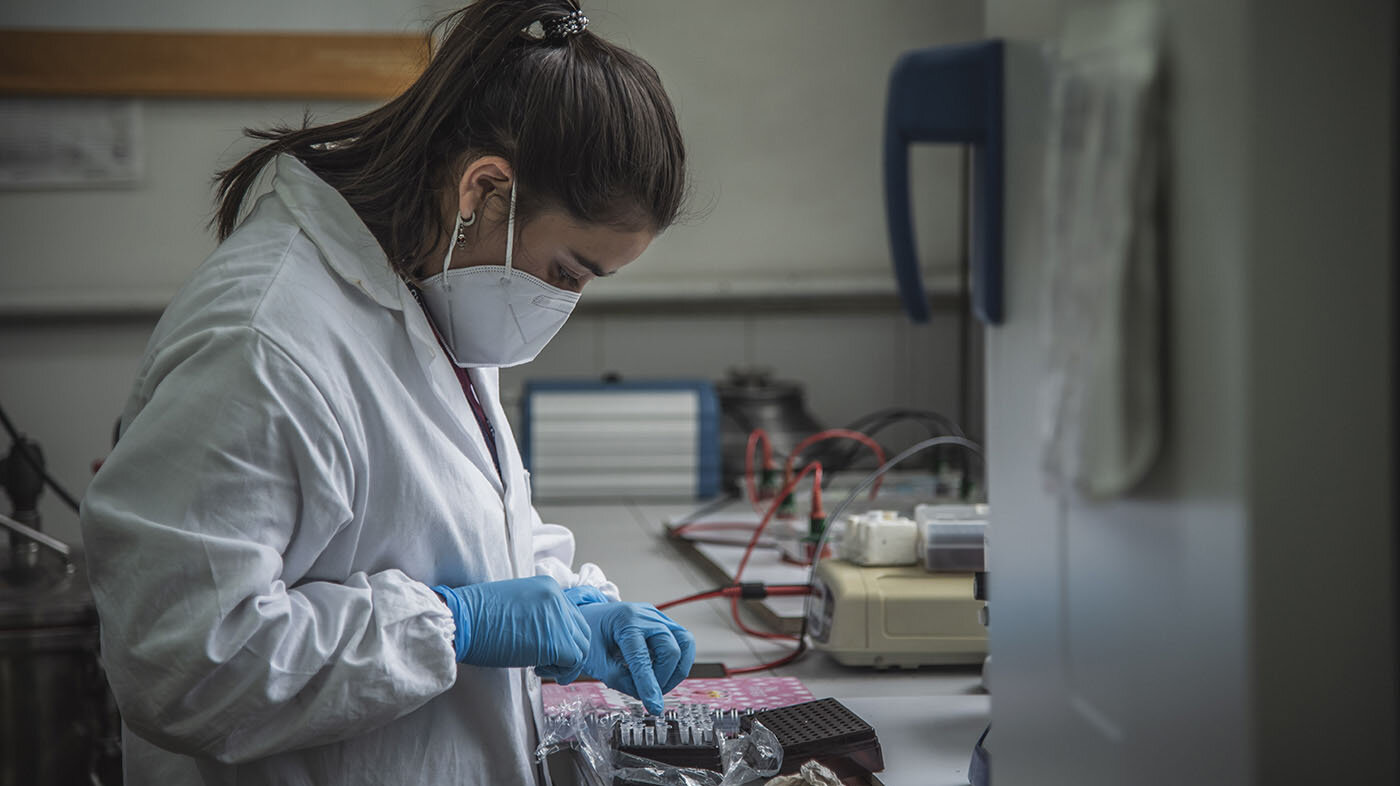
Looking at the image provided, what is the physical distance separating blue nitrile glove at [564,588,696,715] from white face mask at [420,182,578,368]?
0.28 meters

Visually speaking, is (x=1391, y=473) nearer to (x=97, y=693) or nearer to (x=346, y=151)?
(x=346, y=151)

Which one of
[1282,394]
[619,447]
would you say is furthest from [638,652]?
[619,447]

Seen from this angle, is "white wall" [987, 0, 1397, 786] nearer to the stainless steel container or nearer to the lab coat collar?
the lab coat collar

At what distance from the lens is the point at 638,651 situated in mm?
1078

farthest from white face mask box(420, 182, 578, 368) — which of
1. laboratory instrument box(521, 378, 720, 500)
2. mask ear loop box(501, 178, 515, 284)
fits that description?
laboratory instrument box(521, 378, 720, 500)

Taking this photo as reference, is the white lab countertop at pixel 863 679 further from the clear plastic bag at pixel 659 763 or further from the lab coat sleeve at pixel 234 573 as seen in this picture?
the lab coat sleeve at pixel 234 573

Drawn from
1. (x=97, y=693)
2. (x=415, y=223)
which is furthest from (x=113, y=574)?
(x=97, y=693)

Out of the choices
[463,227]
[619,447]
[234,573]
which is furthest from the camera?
[619,447]

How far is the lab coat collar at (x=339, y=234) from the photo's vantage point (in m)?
0.98

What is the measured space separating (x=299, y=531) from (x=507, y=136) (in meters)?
0.38

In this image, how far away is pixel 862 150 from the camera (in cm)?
322

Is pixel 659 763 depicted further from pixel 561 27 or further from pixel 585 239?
pixel 561 27

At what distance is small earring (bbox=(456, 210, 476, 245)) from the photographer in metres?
1.06

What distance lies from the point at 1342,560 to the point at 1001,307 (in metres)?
0.22
